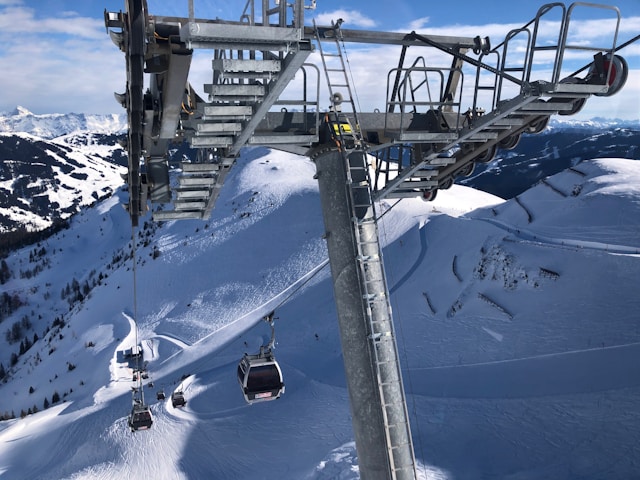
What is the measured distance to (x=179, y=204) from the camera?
10562mm

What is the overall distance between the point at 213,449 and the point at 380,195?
17.3 m

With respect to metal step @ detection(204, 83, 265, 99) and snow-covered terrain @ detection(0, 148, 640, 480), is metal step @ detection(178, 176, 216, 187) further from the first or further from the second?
snow-covered terrain @ detection(0, 148, 640, 480)

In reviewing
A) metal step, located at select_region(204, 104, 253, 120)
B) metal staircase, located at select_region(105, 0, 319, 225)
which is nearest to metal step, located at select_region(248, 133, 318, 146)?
metal staircase, located at select_region(105, 0, 319, 225)

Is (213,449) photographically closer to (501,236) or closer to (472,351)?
(472,351)

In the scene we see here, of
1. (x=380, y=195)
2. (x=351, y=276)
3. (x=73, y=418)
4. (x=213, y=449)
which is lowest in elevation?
(x=73, y=418)

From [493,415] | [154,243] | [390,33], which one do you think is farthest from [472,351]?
[154,243]

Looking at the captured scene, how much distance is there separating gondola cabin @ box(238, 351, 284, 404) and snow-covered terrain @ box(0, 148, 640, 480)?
6.29 meters

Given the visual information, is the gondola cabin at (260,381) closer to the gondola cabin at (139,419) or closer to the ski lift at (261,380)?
the ski lift at (261,380)

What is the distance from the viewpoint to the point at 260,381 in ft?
44.2

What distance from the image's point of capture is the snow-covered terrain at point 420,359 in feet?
63.2

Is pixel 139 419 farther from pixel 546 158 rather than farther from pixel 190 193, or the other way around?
pixel 546 158

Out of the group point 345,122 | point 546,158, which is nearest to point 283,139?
point 345,122

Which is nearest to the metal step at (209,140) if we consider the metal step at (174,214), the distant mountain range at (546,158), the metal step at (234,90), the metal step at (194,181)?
the metal step at (234,90)

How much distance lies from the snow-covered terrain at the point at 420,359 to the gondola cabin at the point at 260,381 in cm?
629
